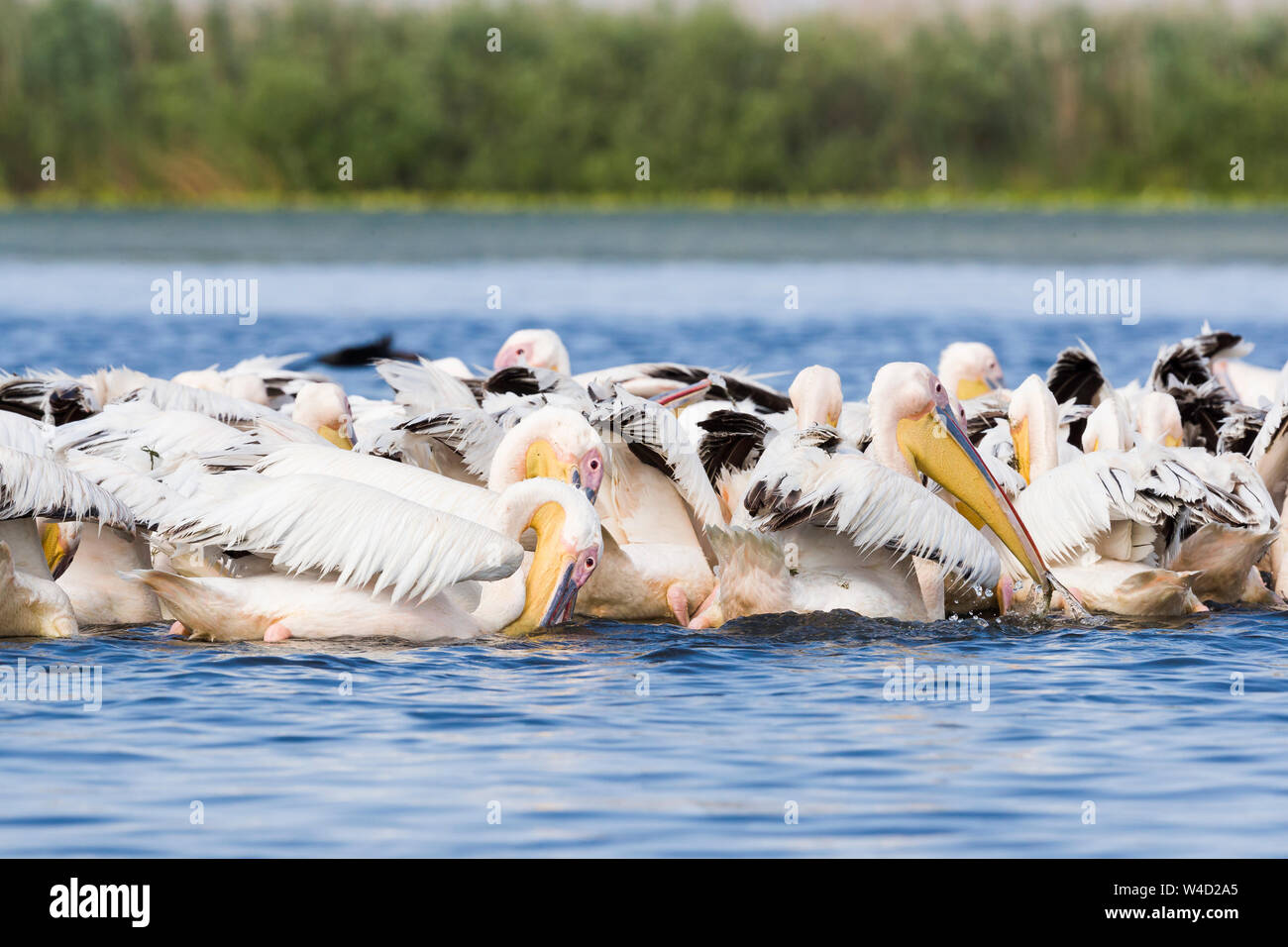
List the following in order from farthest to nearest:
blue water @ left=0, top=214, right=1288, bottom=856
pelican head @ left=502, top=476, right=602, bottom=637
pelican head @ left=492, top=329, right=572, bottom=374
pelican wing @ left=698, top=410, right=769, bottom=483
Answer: pelican head @ left=492, top=329, right=572, bottom=374
pelican wing @ left=698, top=410, right=769, bottom=483
pelican head @ left=502, top=476, right=602, bottom=637
blue water @ left=0, top=214, right=1288, bottom=856

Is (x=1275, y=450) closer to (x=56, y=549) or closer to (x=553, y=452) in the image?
(x=553, y=452)

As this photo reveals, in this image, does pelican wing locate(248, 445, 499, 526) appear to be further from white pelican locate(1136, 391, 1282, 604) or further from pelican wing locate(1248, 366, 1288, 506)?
pelican wing locate(1248, 366, 1288, 506)

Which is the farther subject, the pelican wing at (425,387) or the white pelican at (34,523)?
the pelican wing at (425,387)

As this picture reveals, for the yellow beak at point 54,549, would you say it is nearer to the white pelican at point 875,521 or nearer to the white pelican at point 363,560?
the white pelican at point 363,560

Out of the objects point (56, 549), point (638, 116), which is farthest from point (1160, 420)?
point (638, 116)

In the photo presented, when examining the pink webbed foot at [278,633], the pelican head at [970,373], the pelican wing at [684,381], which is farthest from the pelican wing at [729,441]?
the pelican head at [970,373]

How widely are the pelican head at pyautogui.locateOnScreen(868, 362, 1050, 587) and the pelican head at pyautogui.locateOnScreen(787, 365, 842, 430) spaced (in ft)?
2.22

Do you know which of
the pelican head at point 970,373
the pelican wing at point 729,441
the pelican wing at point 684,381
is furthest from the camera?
the pelican head at point 970,373

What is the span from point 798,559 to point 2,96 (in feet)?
146

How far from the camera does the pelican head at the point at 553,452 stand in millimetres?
6105

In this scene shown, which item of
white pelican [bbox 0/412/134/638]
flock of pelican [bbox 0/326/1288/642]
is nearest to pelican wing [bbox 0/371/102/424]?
flock of pelican [bbox 0/326/1288/642]

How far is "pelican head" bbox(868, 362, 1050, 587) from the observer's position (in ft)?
20.5

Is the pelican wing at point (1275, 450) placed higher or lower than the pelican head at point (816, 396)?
lower

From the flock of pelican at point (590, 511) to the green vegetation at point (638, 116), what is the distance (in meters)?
40.8
